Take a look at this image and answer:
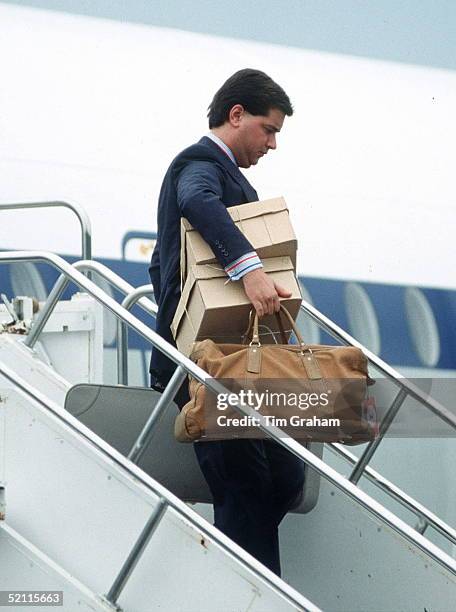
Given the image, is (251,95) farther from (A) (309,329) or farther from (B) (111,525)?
(A) (309,329)

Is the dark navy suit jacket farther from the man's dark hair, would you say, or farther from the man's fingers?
the man's fingers

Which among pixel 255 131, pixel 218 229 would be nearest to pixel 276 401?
pixel 218 229

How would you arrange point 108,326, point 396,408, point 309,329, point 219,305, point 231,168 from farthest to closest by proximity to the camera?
1. point 309,329
2. point 108,326
3. point 396,408
4. point 231,168
5. point 219,305

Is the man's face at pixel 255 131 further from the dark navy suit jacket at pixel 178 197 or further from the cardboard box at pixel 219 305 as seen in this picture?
the cardboard box at pixel 219 305

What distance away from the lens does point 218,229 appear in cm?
271

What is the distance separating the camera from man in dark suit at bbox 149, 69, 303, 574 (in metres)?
2.71

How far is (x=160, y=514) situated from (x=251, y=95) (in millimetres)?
985

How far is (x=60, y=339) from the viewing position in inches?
161

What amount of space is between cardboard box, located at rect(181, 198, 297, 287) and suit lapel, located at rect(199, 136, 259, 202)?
0.41ft

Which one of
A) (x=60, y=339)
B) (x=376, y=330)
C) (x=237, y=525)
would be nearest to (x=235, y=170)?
(x=237, y=525)

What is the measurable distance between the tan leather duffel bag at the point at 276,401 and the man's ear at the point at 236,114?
0.56 m

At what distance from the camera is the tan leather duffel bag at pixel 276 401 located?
2.63m

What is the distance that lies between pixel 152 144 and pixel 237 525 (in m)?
2.77

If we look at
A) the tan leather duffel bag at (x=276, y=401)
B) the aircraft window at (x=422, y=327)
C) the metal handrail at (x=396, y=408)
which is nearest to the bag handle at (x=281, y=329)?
the tan leather duffel bag at (x=276, y=401)
